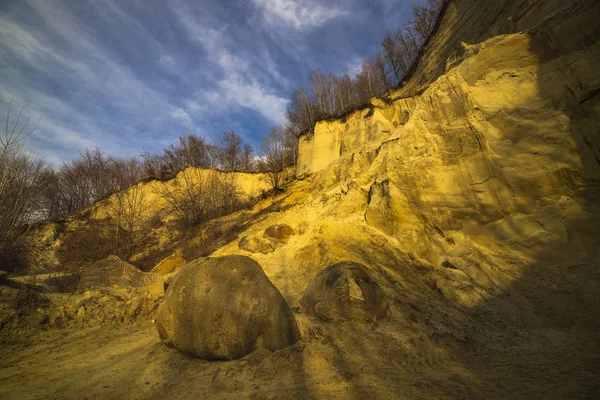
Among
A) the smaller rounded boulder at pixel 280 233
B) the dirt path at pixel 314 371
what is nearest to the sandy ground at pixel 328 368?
the dirt path at pixel 314 371

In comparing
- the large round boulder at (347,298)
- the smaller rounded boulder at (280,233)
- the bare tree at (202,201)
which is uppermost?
the bare tree at (202,201)

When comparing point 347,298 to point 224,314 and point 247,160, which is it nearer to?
point 224,314

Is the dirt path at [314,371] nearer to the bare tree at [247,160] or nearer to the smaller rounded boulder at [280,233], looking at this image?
the smaller rounded boulder at [280,233]

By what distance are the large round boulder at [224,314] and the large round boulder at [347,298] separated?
0.88 metres

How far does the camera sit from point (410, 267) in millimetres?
6391

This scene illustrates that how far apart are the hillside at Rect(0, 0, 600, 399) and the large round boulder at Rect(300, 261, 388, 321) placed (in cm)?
3

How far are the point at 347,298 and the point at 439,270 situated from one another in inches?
122

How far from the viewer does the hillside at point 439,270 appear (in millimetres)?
3225

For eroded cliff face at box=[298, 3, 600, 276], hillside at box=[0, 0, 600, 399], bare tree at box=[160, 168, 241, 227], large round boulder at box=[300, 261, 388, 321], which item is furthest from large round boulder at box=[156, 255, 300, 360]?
bare tree at box=[160, 168, 241, 227]

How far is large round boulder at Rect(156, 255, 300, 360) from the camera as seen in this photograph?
3.45 m

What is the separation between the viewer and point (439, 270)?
6.21 m

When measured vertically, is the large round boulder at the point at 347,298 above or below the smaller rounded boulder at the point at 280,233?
below

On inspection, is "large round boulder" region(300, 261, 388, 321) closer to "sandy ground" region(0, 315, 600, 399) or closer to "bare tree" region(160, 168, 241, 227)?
"sandy ground" region(0, 315, 600, 399)

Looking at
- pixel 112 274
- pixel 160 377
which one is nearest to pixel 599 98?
pixel 160 377
